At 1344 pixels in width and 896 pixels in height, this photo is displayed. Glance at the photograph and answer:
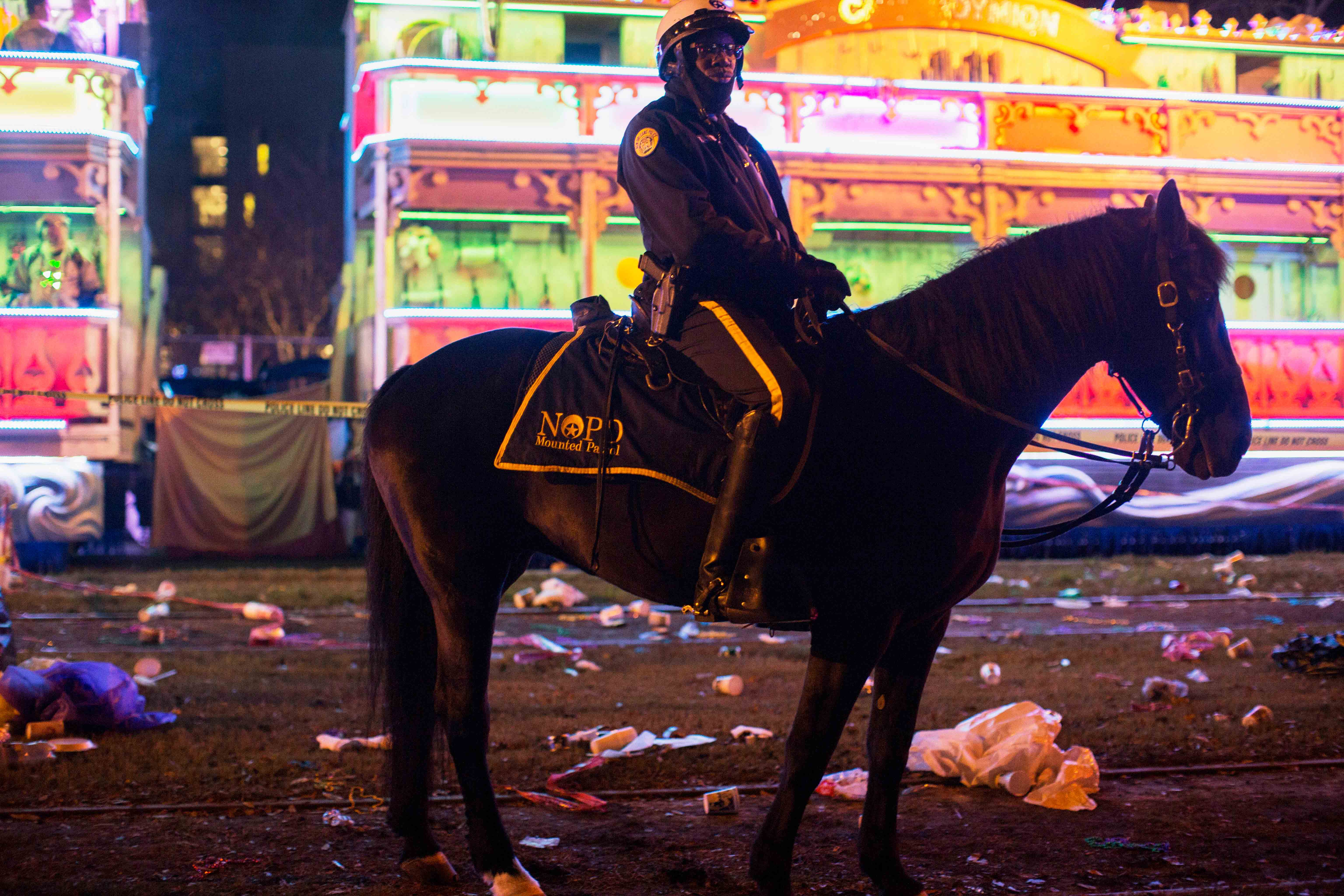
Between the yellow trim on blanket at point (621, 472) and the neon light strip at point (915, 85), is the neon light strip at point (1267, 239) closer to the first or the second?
the neon light strip at point (915, 85)

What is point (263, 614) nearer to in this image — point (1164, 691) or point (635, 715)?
point (635, 715)

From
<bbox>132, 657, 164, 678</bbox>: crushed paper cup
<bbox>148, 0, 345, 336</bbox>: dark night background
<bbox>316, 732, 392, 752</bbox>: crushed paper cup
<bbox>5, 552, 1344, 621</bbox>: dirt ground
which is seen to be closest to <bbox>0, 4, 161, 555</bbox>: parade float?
<bbox>5, 552, 1344, 621</bbox>: dirt ground

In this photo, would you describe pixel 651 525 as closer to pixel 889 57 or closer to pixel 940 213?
pixel 940 213

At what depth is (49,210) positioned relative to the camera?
661 inches

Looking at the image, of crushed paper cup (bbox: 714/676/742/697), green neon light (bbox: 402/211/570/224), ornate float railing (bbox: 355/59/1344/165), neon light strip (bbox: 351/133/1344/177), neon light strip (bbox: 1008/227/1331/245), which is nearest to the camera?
crushed paper cup (bbox: 714/676/742/697)

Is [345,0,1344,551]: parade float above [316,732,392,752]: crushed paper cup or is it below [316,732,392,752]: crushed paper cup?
above

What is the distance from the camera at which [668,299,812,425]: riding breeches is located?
336cm

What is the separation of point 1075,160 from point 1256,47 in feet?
16.5

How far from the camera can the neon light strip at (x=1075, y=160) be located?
1791 cm

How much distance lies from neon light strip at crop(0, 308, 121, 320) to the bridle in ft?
49.3

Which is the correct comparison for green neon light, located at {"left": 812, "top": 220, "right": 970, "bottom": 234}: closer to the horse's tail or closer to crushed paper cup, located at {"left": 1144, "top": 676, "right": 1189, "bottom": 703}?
crushed paper cup, located at {"left": 1144, "top": 676, "right": 1189, "bottom": 703}

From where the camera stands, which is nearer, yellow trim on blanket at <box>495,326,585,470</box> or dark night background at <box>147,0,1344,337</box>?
yellow trim on blanket at <box>495,326,585,470</box>

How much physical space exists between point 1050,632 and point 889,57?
40.7ft

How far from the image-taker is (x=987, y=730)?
5148mm
